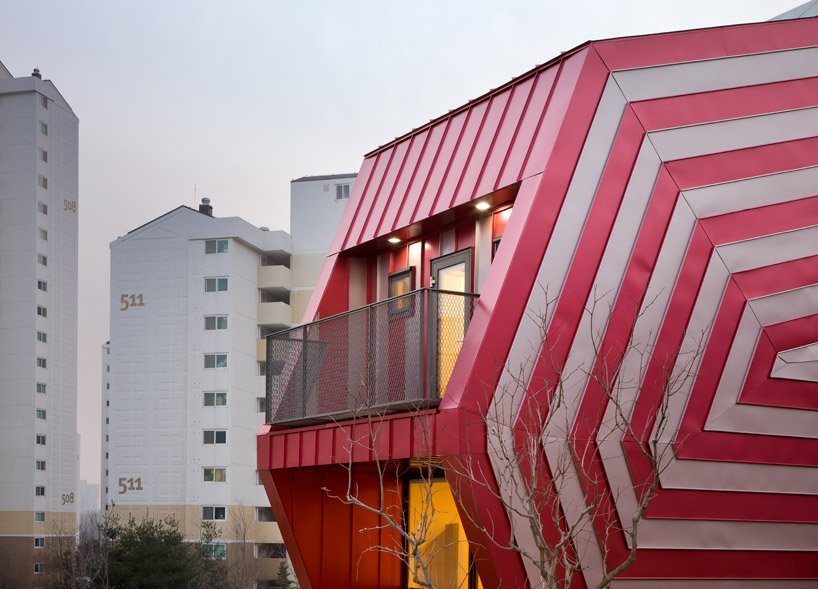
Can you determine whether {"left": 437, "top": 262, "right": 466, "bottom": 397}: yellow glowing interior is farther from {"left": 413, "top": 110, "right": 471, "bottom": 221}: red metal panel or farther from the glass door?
{"left": 413, "top": 110, "right": 471, "bottom": 221}: red metal panel

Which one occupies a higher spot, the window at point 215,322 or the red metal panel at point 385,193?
the window at point 215,322

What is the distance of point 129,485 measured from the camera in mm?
69625

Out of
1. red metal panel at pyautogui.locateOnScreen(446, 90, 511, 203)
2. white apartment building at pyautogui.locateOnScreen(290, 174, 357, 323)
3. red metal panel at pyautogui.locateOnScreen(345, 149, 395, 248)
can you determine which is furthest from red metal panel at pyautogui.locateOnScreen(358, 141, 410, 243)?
white apartment building at pyautogui.locateOnScreen(290, 174, 357, 323)

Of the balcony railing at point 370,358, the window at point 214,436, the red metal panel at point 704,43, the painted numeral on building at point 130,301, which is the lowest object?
the window at point 214,436

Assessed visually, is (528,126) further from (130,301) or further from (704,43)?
(130,301)

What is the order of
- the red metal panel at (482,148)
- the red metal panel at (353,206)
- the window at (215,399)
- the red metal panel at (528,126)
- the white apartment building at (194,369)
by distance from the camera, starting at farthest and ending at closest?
the window at (215,399)
the white apartment building at (194,369)
the red metal panel at (353,206)
the red metal panel at (482,148)
the red metal panel at (528,126)

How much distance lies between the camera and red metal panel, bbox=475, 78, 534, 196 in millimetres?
15516

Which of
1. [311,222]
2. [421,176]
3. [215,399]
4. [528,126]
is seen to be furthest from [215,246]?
[528,126]

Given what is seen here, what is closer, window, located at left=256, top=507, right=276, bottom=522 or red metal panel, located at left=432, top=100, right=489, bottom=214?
red metal panel, located at left=432, top=100, right=489, bottom=214

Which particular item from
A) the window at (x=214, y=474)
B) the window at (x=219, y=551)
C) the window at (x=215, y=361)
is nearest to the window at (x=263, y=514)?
the window at (x=214, y=474)

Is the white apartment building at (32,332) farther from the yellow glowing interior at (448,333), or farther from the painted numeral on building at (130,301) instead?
the yellow glowing interior at (448,333)

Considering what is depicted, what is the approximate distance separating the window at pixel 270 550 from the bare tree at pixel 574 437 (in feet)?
182

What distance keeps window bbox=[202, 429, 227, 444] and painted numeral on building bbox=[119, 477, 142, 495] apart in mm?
5062

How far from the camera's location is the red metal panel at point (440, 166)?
17.1 meters
